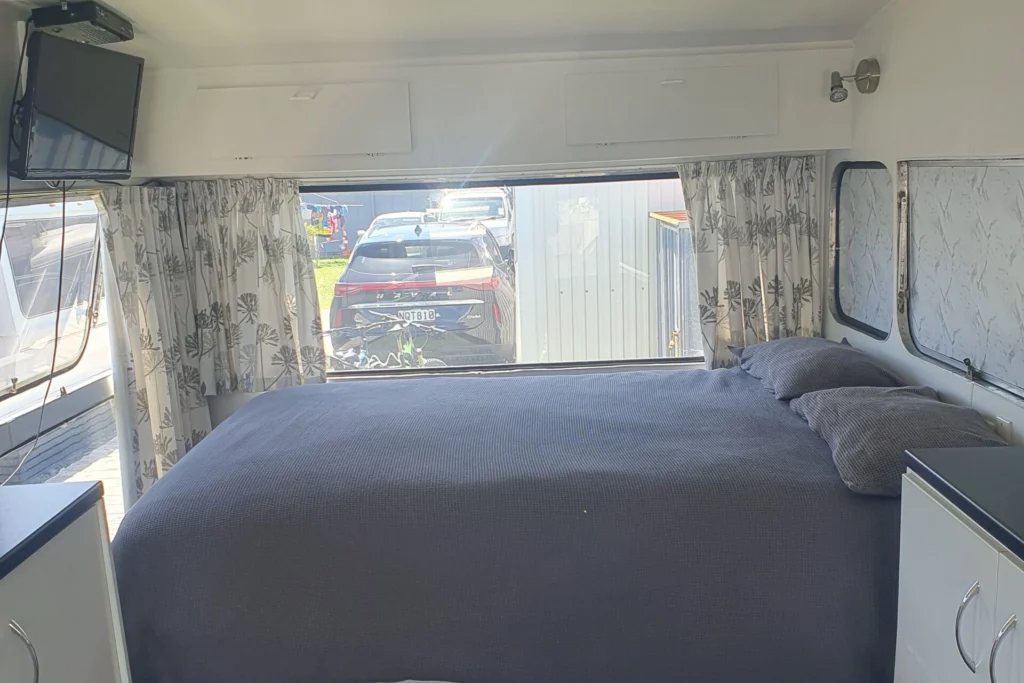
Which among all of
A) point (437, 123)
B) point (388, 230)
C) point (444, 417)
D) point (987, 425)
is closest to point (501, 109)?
point (437, 123)

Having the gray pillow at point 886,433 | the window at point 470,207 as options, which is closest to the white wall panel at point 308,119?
the window at point 470,207

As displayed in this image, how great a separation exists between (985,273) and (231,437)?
235 centimetres

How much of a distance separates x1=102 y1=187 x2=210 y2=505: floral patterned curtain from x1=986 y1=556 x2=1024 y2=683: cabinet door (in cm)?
287

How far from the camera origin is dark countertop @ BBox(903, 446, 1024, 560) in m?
1.36

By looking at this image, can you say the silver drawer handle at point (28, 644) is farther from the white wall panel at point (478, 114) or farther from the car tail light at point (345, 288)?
the car tail light at point (345, 288)

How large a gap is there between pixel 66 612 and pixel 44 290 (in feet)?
5.13

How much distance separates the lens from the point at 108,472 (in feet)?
10.8

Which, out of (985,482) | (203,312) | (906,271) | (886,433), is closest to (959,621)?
(985,482)

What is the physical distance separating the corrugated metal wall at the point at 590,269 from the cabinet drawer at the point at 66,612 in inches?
92.2

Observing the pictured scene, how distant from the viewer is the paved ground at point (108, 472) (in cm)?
307

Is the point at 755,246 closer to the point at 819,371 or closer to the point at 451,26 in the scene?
the point at 819,371

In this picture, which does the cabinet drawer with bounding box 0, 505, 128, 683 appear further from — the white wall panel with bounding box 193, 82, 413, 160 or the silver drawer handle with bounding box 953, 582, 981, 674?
the white wall panel with bounding box 193, 82, 413, 160

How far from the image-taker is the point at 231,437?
256 centimetres

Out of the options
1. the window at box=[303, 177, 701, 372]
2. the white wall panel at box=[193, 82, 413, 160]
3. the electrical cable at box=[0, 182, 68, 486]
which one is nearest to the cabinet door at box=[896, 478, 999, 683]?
the window at box=[303, 177, 701, 372]
